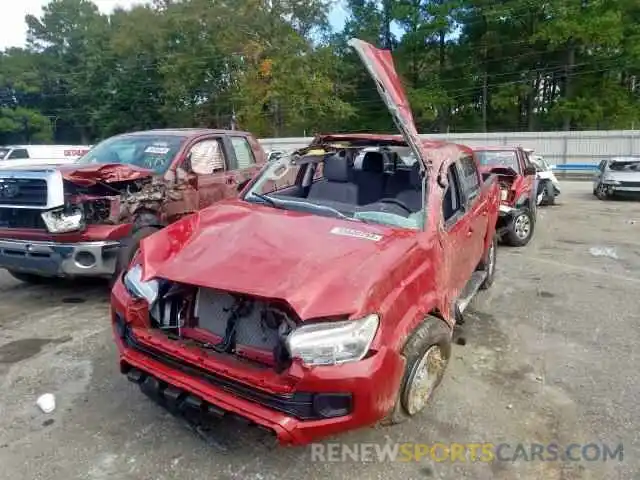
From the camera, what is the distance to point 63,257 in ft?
15.7

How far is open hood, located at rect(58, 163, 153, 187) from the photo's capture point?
195 inches

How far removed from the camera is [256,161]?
7.33 m

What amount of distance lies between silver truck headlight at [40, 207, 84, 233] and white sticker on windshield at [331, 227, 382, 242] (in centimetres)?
292

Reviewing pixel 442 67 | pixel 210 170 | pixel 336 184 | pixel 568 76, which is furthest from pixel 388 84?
pixel 442 67

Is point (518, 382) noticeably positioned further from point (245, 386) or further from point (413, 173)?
point (245, 386)

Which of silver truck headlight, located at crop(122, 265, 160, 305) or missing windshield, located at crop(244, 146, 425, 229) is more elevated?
missing windshield, located at crop(244, 146, 425, 229)

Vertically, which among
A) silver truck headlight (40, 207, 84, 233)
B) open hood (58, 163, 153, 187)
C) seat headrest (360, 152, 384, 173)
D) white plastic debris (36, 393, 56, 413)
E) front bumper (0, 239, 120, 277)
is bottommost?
white plastic debris (36, 393, 56, 413)

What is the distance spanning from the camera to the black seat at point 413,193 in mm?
3718

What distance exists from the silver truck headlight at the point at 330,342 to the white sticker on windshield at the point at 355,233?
0.74 meters

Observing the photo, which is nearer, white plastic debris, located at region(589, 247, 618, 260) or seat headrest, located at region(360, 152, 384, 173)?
seat headrest, located at region(360, 152, 384, 173)

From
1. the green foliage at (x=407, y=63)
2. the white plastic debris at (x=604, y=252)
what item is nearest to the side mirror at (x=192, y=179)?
the white plastic debris at (x=604, y=252)

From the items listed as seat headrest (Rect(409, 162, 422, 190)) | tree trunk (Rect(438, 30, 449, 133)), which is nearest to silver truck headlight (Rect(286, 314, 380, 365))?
seat headrest (Rect(409, 162, 422, 190))

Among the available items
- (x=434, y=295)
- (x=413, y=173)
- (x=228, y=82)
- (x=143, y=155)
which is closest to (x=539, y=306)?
(x=413, y=173)

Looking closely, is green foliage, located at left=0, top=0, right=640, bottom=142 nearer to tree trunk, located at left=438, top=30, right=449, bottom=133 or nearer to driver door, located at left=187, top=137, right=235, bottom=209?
tree trunk, located at left=438, top=30, right=449, bottom=133
